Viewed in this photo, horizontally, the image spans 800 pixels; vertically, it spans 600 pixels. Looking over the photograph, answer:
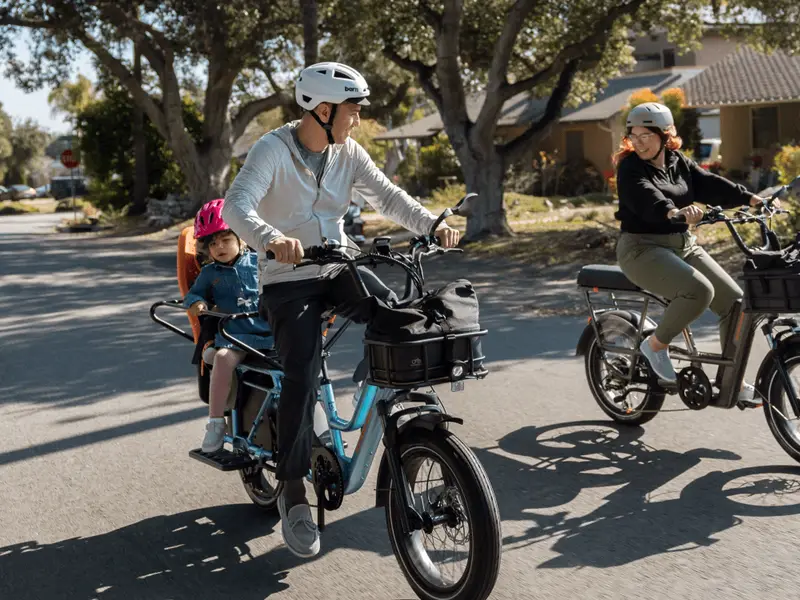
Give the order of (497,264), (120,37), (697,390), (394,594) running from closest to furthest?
(394,594) → (697,390) → (497,264) → (120,37)

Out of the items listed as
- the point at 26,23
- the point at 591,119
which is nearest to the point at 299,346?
the point at 26,23

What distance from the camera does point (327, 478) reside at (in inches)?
173

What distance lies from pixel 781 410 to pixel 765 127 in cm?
2957

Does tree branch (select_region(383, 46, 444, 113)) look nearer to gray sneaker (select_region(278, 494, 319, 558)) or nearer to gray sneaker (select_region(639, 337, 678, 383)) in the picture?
gray sneaker (select_region(639, 337, 678, 383))

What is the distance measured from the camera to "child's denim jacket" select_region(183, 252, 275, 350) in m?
5.08

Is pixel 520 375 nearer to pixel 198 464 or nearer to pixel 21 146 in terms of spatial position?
pixel 198 464

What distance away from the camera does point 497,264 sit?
17156mm

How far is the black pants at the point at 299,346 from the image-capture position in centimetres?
427

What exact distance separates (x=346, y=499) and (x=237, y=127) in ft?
98.5

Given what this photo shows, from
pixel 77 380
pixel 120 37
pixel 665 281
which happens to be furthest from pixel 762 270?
pixel 120 37

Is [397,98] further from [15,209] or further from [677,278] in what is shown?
[15,209]

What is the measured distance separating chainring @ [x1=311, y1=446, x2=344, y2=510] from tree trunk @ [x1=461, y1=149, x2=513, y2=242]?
52.4 ft

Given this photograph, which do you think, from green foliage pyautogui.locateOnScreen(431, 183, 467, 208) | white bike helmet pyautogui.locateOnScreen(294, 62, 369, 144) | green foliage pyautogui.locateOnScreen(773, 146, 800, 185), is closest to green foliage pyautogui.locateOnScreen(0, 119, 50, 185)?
green foliage pyautogui.locateOnScreen(431, 183, 467, 208)

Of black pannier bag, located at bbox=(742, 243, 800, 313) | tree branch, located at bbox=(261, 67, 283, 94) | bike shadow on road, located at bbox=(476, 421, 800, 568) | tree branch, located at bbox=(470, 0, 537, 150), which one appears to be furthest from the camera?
tree branch, located at bbox=(261, 67, 283, 94)
